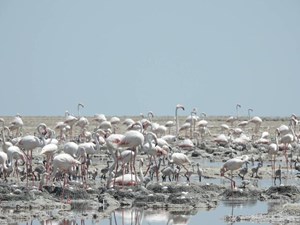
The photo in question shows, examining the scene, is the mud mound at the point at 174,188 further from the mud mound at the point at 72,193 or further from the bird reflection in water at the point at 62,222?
the bird reflection in water at the point at 62,222

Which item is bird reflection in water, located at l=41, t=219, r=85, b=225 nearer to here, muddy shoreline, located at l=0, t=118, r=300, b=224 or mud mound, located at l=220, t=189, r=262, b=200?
muddy shoreline, located at l=0, t=118, r=300, b=224

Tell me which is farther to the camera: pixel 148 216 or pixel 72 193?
pixel 72 193

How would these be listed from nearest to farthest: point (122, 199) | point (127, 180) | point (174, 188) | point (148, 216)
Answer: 1. point (148, 216)
2. point (122, 199)
3. point (174, 188)
4. point (127, 180)

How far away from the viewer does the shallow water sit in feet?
47.9

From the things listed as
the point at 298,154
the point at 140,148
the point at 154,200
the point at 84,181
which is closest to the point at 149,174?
the point at 140,148

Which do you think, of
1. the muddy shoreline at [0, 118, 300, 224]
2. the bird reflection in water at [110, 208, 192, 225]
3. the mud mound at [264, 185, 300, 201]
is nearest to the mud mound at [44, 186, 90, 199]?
the muddy shoreline at [0, 118, 300, 224]

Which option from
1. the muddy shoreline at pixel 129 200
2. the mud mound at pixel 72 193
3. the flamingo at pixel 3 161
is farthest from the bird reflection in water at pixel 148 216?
the flamingo at pixel 3 161

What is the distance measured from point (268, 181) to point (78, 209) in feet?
25.0

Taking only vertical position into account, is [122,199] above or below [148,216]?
above

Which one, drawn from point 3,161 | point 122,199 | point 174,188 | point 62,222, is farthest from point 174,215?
point 3,161

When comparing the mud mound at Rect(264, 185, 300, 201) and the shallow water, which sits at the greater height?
the mud mound at Rect(264, 185, 300, 201)

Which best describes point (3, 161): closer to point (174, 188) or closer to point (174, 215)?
point (174, 188)

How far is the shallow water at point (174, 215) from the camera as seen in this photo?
1460 cm

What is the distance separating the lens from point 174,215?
15.5 m
